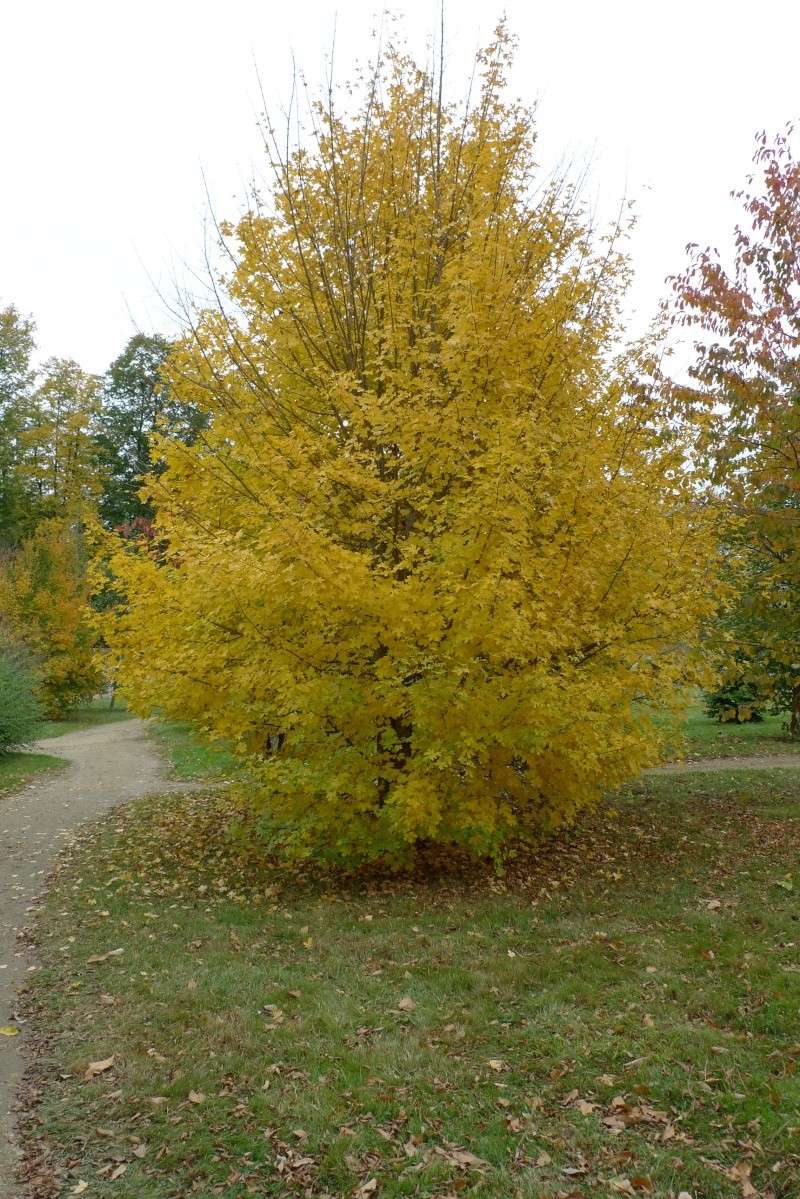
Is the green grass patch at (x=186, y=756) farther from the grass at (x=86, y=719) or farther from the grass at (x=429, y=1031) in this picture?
the grass at (x=429, y=1031)

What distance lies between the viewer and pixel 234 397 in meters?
7.85

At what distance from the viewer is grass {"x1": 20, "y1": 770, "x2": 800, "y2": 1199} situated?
3.48 metres

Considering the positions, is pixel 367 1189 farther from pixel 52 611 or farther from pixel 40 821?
pixel 52 611

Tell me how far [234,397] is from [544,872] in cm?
504

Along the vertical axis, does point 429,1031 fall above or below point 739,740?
below

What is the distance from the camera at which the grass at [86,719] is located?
86.5 feet

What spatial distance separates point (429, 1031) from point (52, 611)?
971 inches

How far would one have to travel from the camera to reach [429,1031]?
4656 millimetres

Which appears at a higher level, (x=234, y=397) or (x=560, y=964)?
(x=234, y=397)

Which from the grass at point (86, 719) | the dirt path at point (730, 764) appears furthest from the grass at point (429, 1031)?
the grass at point (86, 719)

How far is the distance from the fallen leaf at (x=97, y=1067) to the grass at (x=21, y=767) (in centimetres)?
1026

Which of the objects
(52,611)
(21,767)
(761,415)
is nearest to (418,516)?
(761,415)

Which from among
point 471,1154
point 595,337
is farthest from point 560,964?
point 595,337

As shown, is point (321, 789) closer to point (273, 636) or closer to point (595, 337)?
point (273, 636)
